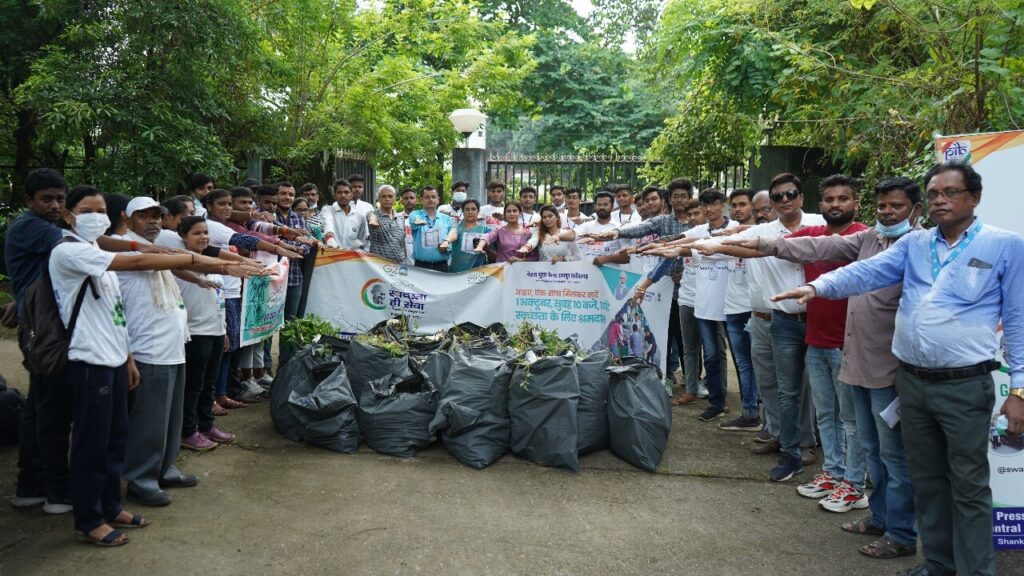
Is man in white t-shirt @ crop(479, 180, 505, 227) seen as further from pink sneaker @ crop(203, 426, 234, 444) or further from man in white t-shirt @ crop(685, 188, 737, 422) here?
pink sneaker @ crop(203, 426, 234, 444)

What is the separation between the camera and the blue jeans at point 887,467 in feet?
12.6

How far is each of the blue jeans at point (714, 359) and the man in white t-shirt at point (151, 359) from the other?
13.4 feet

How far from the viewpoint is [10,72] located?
361 inches

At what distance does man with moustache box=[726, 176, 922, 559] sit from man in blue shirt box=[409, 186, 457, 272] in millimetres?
4618

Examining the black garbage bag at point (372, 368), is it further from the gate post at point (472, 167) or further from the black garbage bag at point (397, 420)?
the gate post at point (472, 167)

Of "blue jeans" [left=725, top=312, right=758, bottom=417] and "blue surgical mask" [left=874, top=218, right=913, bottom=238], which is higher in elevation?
"blue surgical mask" [left=874, top=218, right=913, bottom=238]

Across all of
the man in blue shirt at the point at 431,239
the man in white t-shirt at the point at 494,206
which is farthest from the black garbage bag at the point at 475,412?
the man in white t-shirt at the point at 494,206

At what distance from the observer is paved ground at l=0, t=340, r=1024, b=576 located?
3.75 metres

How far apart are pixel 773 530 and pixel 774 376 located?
143 centimetres

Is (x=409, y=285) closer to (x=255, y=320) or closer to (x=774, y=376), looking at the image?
(x=255, y=320)

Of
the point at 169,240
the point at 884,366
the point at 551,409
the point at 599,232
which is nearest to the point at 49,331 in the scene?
the point at 169,240

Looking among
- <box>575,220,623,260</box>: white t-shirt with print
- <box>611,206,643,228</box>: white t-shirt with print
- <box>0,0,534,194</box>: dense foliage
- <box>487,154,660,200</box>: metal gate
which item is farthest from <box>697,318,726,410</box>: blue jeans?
<box>487,154,660,200</box>: metal gate

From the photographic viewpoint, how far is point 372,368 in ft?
18.3

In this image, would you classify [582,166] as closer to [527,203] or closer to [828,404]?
[527,203]
